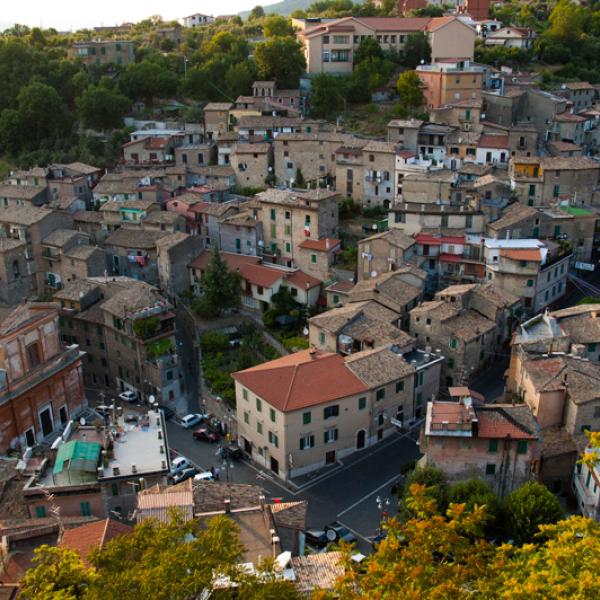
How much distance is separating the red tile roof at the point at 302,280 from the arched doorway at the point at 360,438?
563 inches

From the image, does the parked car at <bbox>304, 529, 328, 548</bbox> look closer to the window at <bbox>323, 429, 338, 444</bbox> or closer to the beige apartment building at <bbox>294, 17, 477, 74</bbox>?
the window at <bbox>323, 429, 338, 444</bbox>

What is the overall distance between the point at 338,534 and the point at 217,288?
71.2ft

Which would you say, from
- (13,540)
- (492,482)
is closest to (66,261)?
(13,540)

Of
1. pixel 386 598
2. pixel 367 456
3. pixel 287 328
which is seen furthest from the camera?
pixel 287 328

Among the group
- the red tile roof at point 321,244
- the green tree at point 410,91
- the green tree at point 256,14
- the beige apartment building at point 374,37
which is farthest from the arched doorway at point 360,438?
the green tree at point 256,14

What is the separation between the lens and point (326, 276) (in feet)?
169

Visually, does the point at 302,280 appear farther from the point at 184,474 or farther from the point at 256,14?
the point at 256,14

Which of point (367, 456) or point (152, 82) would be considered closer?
point (367, 456)

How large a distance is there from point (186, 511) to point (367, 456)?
1478 centimetres

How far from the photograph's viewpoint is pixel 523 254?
152 feet

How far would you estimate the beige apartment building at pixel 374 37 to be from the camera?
247 feet

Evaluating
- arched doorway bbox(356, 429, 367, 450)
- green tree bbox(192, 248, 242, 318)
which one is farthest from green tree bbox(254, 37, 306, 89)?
arched doorway bbox(356, 429, 367, 450)

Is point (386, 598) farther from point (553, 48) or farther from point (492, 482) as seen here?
point (553, 48)

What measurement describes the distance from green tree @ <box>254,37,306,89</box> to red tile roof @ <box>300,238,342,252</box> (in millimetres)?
34262
